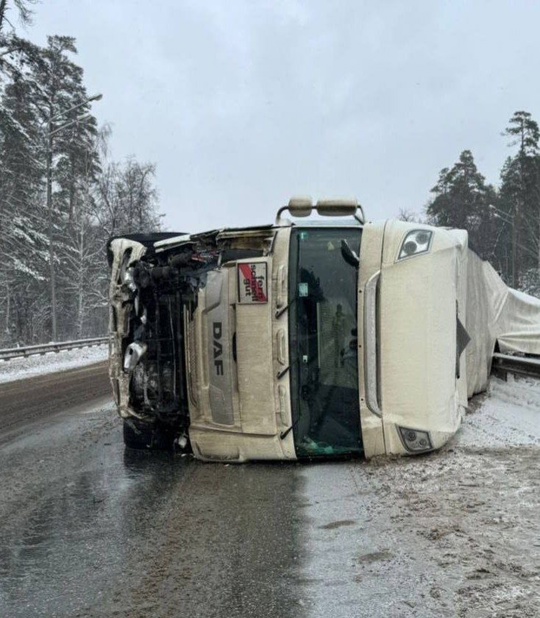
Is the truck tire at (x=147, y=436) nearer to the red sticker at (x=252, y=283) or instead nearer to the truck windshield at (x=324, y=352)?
the truck windshield at (x=324, y=352)

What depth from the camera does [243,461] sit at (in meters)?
5.02

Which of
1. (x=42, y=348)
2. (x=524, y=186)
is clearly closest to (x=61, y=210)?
(x=42, y=348)

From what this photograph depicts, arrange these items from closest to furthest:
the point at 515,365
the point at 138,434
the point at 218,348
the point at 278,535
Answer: the point at 278,535 < the point at 218,348 < the point at 138,434 < the point at 515,365

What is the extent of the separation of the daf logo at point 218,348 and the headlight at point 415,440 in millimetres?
1506

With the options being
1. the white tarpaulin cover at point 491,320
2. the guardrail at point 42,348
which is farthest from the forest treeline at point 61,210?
the white tarpaulin cover at point 491,320

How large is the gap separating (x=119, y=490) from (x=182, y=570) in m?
1.71

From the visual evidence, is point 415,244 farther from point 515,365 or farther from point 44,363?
point 44,363

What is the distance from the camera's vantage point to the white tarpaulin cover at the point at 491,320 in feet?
24.4

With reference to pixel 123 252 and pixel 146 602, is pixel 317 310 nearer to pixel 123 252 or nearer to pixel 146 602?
pixel 123 252

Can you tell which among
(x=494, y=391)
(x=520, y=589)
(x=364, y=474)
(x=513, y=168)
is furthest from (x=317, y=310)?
(x=513, y=168)

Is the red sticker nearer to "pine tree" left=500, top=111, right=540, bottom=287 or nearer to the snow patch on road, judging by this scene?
the snow patch on road

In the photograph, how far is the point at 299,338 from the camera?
15.5 ft

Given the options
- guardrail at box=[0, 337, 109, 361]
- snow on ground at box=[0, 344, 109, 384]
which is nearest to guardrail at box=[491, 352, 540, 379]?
guardrail at box=[0, 337, 109, 361]

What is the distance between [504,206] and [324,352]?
57332mm
